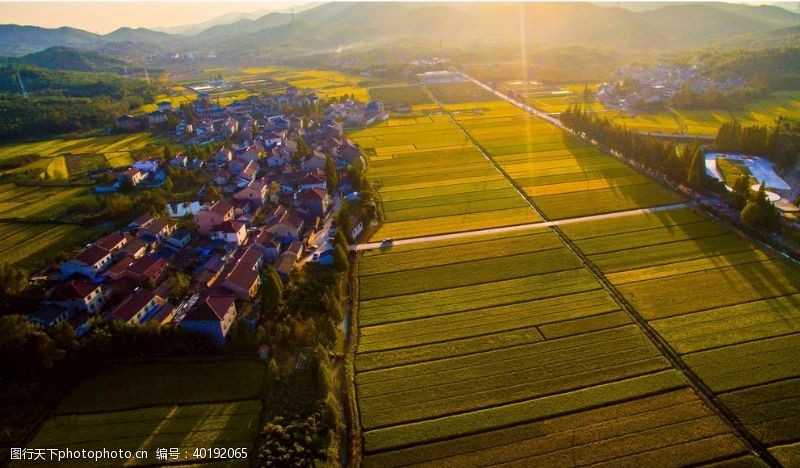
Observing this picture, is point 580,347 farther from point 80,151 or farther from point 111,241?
point 80,151

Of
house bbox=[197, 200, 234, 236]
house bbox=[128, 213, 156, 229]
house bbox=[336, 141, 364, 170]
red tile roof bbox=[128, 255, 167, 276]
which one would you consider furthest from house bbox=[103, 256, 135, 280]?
house bbox=[336, 141, 364, 170]

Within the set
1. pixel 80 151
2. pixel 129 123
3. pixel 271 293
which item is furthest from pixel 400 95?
pixel 271 293

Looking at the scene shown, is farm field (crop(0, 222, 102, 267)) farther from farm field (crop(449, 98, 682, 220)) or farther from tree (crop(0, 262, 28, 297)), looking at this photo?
farm field (crop(449, 98, 682, 220))

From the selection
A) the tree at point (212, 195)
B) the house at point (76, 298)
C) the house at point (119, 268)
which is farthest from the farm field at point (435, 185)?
the house at point (76, 298)

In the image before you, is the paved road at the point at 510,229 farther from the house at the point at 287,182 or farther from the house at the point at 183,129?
the house at the point at 183,129

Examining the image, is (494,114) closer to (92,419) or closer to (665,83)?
(665,83)

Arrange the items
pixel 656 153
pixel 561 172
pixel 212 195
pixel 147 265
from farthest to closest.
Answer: pixel 561 172, pixel 656 153, pixel 212 195, pixel 147 265

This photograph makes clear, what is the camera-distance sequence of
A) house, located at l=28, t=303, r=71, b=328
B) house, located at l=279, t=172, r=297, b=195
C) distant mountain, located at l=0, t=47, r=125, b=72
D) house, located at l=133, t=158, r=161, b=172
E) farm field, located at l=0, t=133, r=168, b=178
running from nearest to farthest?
house, located at l=28, t=303, r=71, b=328 → house, located at l=279, t=172, r=297, b=195 → house, located at l=133, t=158, r=161, b=172 → farm field, located at l=0, t=133, r=168, b=178 → distant mountain, located at l=0, t=47, r=125, b=72
